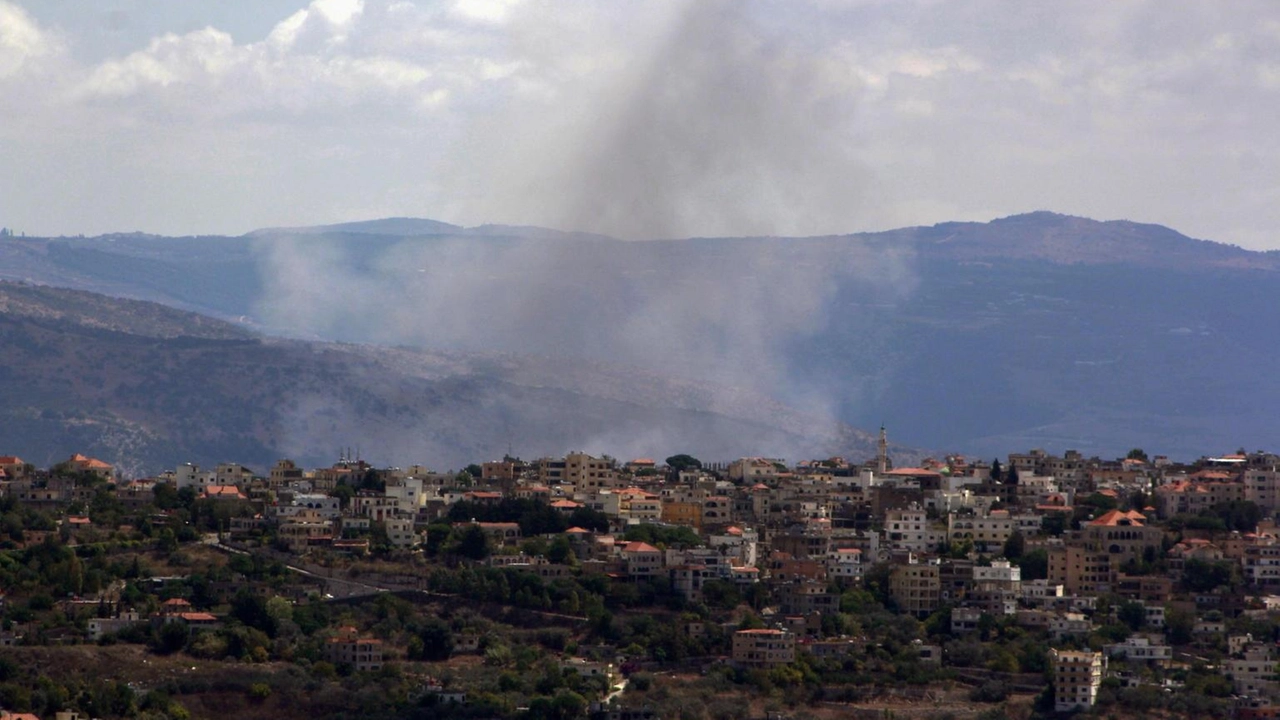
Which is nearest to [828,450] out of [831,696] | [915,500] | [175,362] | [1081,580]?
[175,362]

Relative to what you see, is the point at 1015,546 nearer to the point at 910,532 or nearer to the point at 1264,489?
the point at 910,532

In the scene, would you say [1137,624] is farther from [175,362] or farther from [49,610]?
[175,362]

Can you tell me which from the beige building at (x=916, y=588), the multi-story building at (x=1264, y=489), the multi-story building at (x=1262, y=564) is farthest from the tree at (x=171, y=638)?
the multi-story building at (x=1264, y=489)

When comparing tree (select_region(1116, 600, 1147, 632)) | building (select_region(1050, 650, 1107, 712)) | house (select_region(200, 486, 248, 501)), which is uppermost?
house (select_region(200, 486, 248, 501))

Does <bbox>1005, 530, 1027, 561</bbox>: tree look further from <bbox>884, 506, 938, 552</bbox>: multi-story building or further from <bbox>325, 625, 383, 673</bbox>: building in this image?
<bbox>325, 625, 383, 673</bbox>: building

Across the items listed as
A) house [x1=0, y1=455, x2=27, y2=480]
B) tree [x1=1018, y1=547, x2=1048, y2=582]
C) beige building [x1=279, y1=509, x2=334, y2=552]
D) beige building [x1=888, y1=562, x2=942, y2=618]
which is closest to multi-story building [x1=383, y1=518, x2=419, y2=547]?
beige building [x1=279, y1=509, x2=334, y2=552]
